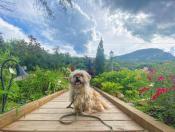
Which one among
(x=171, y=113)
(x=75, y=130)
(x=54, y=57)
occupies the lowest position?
(x=75, y=130)

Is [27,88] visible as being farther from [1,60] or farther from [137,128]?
[137,128]

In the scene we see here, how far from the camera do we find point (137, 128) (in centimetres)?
366

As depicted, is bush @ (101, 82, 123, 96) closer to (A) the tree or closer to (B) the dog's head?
(B) the dog's head

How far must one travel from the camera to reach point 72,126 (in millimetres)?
3818

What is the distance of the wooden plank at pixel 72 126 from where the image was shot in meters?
3.57

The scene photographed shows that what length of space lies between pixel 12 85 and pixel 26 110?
0.87m

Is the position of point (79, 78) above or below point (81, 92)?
above

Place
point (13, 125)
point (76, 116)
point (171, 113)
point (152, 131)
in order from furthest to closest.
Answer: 1. point (76, 116)
2. point (13, 125)
3. point (171, 113)
4. point (152, 131)

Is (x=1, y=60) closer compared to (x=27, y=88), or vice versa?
(x=1, y=60)

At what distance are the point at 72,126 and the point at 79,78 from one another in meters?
1.35

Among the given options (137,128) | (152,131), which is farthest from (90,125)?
(152,131)

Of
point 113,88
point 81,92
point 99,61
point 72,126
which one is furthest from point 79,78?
point 99,61

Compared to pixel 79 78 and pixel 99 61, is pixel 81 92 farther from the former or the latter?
pixel 99 61

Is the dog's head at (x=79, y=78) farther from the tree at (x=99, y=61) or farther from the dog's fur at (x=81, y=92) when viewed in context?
the tree at (x=99, y=61)
